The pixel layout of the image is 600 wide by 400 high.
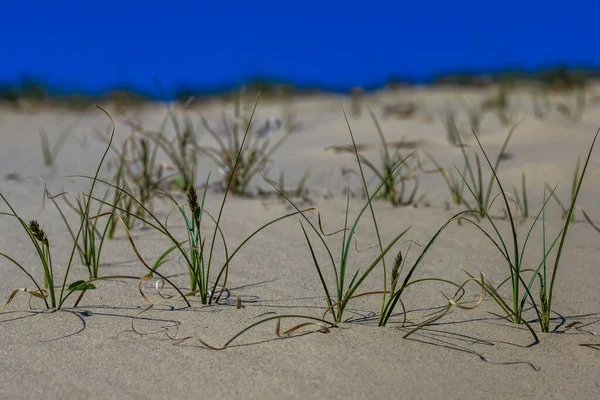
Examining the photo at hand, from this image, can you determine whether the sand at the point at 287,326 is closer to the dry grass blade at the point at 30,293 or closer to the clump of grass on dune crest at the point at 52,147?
the dry grass blade at the point at 30,293

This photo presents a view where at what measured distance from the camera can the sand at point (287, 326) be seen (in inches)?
52.1

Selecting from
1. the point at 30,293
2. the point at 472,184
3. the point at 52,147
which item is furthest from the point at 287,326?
the point at 52,147

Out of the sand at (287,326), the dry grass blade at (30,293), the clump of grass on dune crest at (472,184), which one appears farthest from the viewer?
the clump of grass on dune crest at (472,184)

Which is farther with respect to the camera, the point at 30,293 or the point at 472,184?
the point at 472,184

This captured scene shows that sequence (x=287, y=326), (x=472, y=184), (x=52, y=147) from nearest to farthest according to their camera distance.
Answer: (x=287, y=326)
(x=472, y=184)
(x=52, y=147)

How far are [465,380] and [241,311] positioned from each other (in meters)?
0.53

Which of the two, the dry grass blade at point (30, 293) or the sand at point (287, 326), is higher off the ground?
the dry grass blade at point (30, 293)

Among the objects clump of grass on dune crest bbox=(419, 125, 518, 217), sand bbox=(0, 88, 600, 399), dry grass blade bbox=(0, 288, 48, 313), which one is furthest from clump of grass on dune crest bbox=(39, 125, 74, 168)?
dry grass blade bbox=(0, 288, 48, 313)

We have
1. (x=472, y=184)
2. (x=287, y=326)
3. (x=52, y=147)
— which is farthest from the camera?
(x=52, y=147)

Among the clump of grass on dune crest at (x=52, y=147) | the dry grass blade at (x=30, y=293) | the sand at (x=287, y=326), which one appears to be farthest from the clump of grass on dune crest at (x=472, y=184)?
the clump of grass on dune crest at (x=52, y=147)

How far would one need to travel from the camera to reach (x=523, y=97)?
655 cm

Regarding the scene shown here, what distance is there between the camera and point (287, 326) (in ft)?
5.08

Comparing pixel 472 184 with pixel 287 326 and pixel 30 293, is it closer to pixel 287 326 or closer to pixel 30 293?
pixel 287 326

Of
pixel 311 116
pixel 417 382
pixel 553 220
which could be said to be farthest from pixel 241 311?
pixel 311 116
